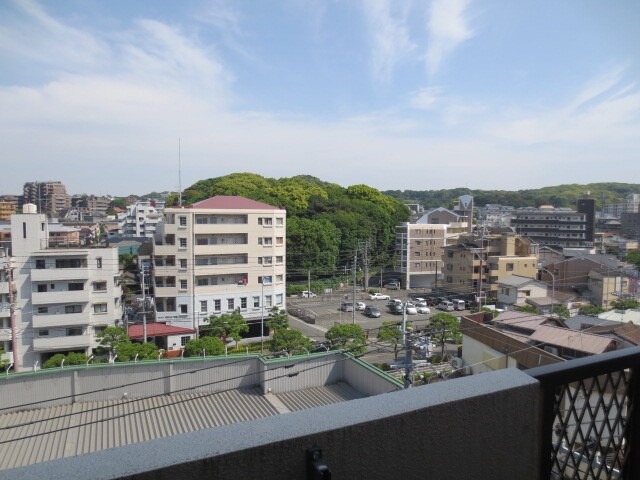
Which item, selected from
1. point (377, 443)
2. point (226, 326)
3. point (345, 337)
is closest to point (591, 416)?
point (377, 443)

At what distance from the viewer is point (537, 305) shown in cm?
1828

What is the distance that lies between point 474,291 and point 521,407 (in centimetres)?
2151

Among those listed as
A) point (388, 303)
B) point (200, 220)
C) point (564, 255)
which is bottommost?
point (388, 303)

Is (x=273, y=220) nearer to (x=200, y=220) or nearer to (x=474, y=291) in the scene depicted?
(x=200, y=220)

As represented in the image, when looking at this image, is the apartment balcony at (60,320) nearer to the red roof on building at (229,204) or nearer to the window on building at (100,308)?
the window on building at (100,308)

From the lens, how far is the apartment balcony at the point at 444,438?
77cm

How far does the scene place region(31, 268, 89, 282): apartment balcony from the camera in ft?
41.4

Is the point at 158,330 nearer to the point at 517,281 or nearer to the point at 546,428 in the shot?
the point at 517,281

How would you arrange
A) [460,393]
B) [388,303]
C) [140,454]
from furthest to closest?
[388,303] < [460,393] < [140,454]

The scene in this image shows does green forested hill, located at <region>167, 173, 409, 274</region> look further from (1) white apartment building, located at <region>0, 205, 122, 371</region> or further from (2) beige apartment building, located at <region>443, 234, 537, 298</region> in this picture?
(1) white apartment building, located at <region>0, 205, 122, 371</region>

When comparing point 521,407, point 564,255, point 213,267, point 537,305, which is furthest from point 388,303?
point 521,407

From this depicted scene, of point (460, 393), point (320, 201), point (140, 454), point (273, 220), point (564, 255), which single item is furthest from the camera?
point (320, 201)

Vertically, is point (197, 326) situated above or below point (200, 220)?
below

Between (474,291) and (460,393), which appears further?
(474,291)
